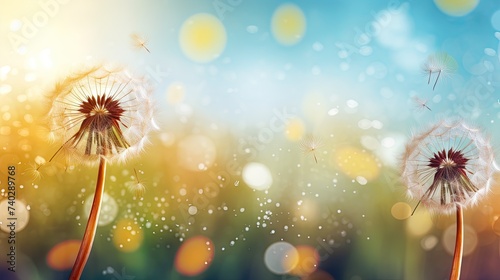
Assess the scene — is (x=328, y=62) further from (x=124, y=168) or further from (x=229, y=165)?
(x=124, y=168)

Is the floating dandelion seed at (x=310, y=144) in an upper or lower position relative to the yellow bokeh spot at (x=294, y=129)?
lower

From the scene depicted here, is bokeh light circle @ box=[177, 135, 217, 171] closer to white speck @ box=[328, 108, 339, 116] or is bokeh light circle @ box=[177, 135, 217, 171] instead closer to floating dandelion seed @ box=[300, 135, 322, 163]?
floating dandelion seed @ box=[300, 135, 322, 163]

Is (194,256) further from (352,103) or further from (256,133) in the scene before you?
(352,103)

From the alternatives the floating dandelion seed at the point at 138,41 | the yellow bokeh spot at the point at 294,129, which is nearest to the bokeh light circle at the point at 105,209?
the floating dandelion seed at the point at 138,41

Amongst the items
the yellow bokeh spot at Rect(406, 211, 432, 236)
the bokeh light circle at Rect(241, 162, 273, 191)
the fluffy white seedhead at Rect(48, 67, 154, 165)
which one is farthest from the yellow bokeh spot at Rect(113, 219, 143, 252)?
the yellow bokeh spot at Rect(406, 211, 432, 236)

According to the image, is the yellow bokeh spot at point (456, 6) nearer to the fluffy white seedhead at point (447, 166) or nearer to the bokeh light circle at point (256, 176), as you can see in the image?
the fluffy white seedhead at point (447, 166)

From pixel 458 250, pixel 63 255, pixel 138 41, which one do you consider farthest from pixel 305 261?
pixel 138 41

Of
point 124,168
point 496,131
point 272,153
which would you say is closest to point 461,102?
point 496,131
